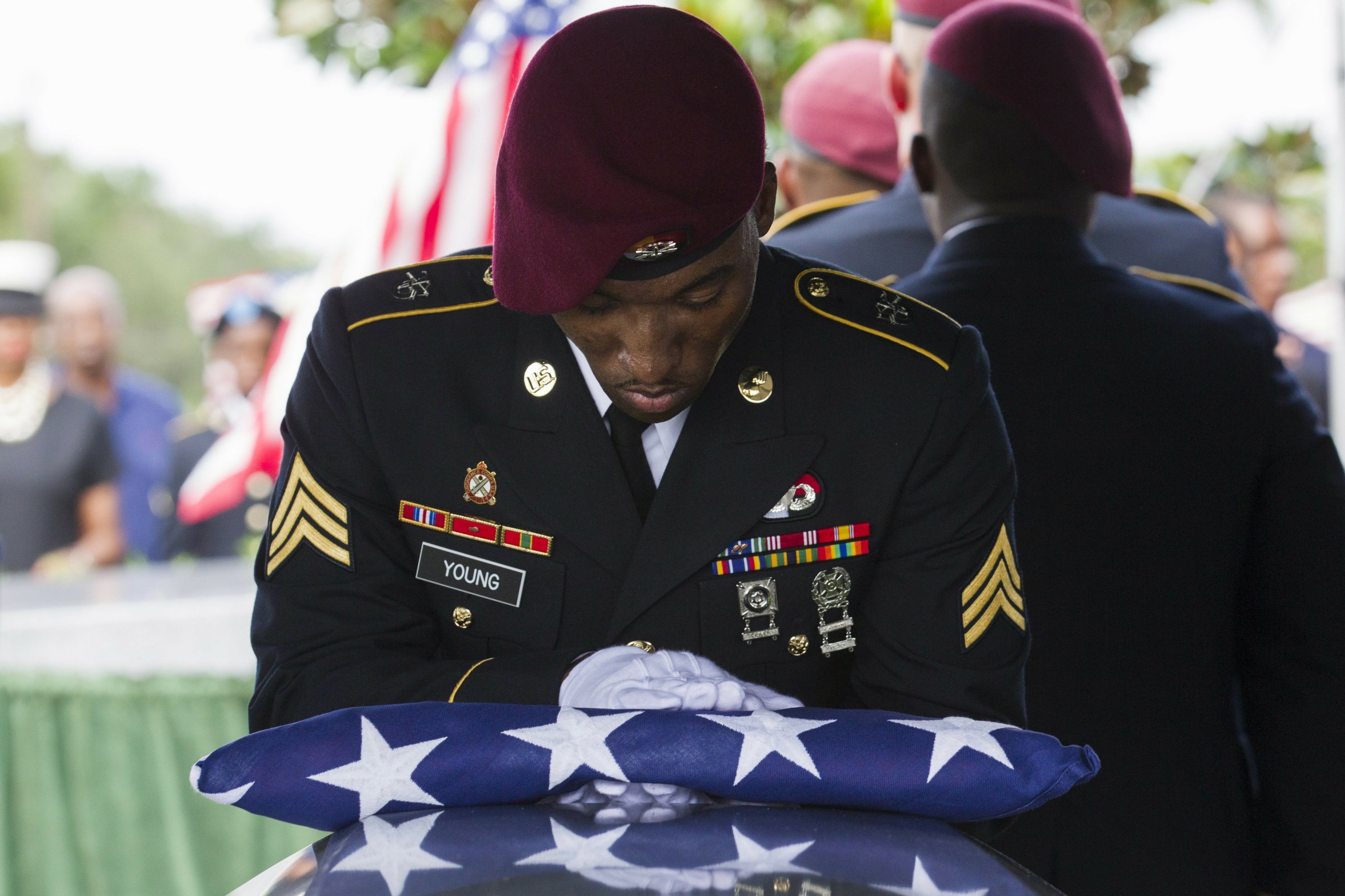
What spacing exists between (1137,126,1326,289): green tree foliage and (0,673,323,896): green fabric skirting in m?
5.81

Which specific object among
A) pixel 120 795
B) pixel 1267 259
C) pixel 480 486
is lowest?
pixel 120 795

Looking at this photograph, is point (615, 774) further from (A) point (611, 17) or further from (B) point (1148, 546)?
(B) point (1148, 546)

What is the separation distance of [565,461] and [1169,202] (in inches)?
65.6

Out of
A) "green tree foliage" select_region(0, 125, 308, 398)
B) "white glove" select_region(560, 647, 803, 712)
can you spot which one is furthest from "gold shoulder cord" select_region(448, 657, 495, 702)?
"green tree foliage" select_region(0, 125, 308, 398)

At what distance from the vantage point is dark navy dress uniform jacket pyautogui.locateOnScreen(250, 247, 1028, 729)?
152 cm

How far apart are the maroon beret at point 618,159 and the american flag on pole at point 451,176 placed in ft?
10.3

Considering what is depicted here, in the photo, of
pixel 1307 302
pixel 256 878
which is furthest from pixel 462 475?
pixel 1307 302

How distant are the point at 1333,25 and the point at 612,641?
10.9 ft

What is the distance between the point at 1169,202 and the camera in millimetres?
2748

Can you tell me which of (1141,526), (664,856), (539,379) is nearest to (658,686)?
(664,856)

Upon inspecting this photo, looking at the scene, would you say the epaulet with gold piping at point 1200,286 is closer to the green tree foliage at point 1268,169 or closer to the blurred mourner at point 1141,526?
the blurred mourner at point 1141,526

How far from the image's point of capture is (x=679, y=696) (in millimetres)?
1229

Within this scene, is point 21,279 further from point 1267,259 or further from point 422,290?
point 1267,259

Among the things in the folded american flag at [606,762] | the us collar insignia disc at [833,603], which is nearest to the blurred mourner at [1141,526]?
the us collar insignia disc at [833,603]
